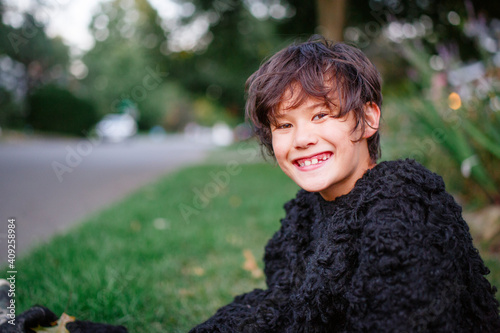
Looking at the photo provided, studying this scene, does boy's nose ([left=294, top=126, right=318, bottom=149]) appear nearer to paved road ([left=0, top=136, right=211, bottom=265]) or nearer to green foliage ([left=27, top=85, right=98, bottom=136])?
paved road ([left=0, top=136, right=211, bottom=265])

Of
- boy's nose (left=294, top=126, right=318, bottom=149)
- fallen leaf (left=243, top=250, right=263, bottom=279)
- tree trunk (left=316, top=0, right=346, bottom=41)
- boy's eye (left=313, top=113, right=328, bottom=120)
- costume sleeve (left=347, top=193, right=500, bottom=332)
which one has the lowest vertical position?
costume sleeve (left=347, top=193, right=500, bottom=332)

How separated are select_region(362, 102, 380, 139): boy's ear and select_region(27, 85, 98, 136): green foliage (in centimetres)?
2564

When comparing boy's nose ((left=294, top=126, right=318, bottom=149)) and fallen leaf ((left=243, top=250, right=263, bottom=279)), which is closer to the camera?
boy's nose ((left=294, top=126, right=318, bottom=149))

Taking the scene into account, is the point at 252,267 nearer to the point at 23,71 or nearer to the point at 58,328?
the point at 58,328

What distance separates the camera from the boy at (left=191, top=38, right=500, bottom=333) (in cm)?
110

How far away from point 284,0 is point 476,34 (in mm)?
6304

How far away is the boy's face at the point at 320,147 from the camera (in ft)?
4.50

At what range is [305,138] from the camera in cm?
136

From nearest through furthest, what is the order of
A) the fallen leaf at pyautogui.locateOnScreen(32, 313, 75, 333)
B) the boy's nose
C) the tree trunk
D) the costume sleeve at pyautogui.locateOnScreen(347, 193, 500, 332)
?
the costume sleeve at pyautogui.locateOnScreen(347, 193, 500, 332) → the boy's nose → the fallen leaf at pyautogui.locateOnScreen(32, 313, 75, 333) → the tree trunk

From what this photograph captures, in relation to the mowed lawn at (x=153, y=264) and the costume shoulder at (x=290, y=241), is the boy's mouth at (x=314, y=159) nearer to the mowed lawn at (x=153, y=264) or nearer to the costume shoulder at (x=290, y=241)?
the costume shoulder at (x=290, y=241)

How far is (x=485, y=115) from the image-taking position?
3.42m

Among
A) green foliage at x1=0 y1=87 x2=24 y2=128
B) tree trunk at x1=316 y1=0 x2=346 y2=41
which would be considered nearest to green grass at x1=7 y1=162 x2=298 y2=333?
tree trunk at x1=316 y1=0 x2=346 y2=41

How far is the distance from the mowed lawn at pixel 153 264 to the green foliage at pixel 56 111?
22.4m

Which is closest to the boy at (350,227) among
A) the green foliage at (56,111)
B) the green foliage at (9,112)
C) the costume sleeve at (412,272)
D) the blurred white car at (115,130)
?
the costume sleeve at (412,272)
